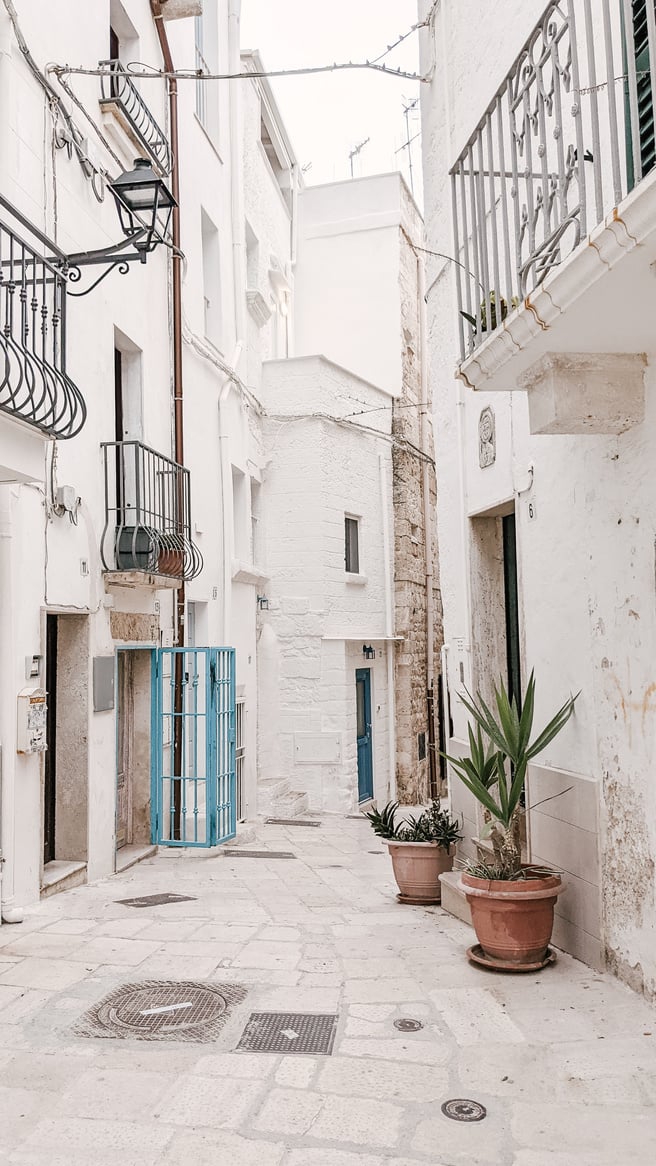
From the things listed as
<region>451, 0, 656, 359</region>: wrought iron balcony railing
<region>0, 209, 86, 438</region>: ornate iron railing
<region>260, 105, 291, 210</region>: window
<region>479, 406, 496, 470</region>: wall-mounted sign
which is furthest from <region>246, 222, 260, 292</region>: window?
<region>451, 0, 656, 359</region>: wrought iron balcony railing

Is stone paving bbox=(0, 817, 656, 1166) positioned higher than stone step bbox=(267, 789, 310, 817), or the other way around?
stone paving bbox=(0, 817, 656, 1166)

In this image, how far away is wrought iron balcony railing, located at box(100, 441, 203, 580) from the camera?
773cm

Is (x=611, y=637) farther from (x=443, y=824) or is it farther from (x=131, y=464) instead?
(x=131, y=464)

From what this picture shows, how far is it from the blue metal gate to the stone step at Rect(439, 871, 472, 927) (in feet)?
10.5

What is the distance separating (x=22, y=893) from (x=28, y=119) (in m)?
5.21

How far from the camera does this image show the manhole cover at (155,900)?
6371 mm

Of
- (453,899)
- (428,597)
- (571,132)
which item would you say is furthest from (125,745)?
(428,597)

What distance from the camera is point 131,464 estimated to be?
26.8 ft

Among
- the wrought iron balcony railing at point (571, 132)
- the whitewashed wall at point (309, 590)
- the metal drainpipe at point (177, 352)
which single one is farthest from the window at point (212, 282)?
the wrought iron balcony railing at point (571, 132)

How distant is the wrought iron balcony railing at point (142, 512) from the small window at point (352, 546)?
5.33m

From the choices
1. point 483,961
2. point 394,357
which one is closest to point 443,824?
point 483,961

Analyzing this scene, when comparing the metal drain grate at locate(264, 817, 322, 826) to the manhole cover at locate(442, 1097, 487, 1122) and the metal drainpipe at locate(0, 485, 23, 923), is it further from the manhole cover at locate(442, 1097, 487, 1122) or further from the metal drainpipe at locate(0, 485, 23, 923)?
the manhole cover at locate(442, 1097, 487, 1122)

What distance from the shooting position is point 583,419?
4281 millimetres

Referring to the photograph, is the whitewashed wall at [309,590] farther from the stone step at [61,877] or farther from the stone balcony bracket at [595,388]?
the stone balcony bracket at [595,388]
